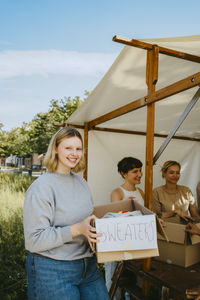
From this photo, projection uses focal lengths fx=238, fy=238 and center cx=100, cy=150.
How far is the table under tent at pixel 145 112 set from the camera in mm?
2197

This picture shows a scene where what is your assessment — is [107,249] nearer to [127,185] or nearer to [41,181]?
[41,181]

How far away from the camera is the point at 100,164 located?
440 cm

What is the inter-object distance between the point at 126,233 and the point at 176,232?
0.91 m

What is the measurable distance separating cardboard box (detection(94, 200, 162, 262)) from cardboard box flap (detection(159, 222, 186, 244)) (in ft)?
2.44

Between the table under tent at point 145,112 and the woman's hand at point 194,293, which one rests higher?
the table under tent at point 145,112

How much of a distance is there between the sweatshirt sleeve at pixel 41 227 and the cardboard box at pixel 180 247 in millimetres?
1122

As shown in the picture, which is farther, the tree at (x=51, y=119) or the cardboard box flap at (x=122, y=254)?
the tree at (x=51, y=119)

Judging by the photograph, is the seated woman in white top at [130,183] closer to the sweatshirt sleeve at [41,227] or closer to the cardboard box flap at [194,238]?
the cardboard box flap at [194,238]

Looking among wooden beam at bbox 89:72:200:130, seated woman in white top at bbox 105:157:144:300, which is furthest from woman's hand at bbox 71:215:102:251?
seated woman in white top at bbox 105:157:144:300

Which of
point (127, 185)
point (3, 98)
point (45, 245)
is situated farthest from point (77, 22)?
point (3, 98)

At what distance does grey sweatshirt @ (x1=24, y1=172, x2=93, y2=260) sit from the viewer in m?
1.31

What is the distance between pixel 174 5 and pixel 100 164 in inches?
135

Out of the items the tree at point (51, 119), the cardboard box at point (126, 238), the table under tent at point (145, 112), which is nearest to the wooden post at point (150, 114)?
the table under tent at point (145, 112)

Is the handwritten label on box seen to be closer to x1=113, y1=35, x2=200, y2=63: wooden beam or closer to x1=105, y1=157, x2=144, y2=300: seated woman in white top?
x1=113, y1=35, x2=200, y2=63: wooden beam
